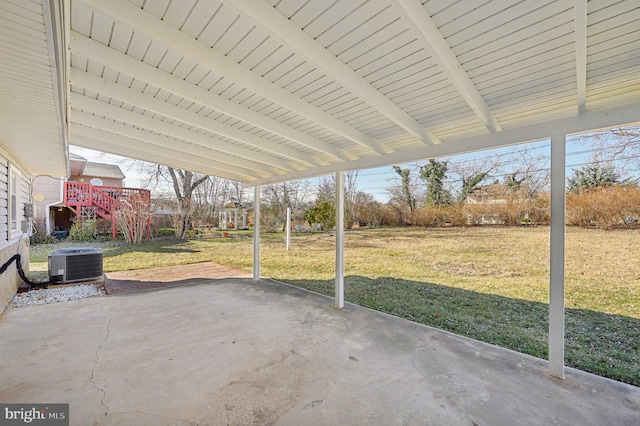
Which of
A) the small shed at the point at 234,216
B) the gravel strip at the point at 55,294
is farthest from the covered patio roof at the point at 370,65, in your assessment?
the small shed at the point at 234,216

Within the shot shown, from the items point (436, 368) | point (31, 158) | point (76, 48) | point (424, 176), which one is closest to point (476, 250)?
point (424, 176)

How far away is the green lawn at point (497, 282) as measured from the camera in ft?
10.9

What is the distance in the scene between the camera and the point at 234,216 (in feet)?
48.6

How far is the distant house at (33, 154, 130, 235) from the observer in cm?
1023

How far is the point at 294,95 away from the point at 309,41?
0.84 m

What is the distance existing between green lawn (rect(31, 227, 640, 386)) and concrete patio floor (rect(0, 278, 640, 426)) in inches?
28.0

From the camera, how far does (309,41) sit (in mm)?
1790

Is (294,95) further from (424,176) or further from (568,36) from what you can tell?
(424,176)

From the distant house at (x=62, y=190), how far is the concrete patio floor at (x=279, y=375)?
230 inches

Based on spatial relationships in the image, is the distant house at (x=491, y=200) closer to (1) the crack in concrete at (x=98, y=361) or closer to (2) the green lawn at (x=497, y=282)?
(2) the green lawn at (x=497, y=282)

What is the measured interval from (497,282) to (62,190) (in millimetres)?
14126

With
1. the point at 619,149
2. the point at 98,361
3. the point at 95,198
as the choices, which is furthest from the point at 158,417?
the point at 95,198

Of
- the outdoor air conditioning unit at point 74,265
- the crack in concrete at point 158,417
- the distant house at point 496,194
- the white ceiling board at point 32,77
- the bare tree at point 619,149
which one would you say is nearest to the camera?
the white ceiling board at point 32,77

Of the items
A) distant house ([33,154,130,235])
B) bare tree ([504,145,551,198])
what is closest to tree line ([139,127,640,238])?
bare tree ([504,145,551,198])
